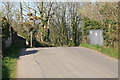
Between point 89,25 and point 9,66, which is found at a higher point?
point 89,25

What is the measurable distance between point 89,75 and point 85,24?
37.3 feet

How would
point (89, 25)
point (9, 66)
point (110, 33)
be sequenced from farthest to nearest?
point (89, 25) < point (110, 33) < point (9, 66)

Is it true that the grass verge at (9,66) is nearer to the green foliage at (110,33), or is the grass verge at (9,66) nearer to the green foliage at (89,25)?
the green foliage at (110,33)

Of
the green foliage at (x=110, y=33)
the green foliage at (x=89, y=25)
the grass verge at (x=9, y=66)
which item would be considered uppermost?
the green foliage at (x=89, y=25)

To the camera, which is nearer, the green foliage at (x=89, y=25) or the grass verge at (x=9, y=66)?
the grass verge at (x=9, y=66)

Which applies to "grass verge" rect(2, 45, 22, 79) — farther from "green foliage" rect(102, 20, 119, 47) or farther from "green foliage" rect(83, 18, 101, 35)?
"green foliage" rect(83, 18, 101, 35)

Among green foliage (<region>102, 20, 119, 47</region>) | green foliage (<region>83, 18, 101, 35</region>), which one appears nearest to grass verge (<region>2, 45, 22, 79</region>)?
green foliage (<region>102, 20, 119, 47</region>)

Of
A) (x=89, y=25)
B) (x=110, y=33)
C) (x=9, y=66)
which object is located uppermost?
(x=89, y=25)

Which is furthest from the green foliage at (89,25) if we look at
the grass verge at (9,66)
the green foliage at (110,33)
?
the grass verge at (9,66)

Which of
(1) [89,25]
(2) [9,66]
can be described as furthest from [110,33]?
(2) [9,66]

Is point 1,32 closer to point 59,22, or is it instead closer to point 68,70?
point 68,70

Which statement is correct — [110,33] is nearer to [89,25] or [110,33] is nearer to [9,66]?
[89,25]

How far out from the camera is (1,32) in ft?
39.4

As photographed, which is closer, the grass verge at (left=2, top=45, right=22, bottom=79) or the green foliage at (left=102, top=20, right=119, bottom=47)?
the grass verge at (left=2, top=45, right=22, bottom=79)
